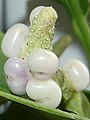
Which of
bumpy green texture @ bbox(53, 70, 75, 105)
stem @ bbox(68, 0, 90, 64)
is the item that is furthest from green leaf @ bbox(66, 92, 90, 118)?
stem @ bbox(68, 0, 90, 64)

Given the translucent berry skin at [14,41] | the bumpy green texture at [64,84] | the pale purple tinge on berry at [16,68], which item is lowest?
the bumpy green texture at [64,84]

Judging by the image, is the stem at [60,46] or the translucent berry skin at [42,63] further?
the stem at [60,46]

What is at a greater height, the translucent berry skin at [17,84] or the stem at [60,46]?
the translucent berry skin at [17,84]

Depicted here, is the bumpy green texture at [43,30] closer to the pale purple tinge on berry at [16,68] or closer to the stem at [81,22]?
the pale purple tinge on berry at [16,68]

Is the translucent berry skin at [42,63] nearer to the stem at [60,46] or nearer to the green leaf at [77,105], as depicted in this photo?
the green leaf at [77,105]

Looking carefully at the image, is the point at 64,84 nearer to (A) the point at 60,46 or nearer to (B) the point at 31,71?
(B) the point at 31,71

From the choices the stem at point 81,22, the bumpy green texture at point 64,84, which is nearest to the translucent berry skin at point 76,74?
the bumpy green texture at point 64,84
